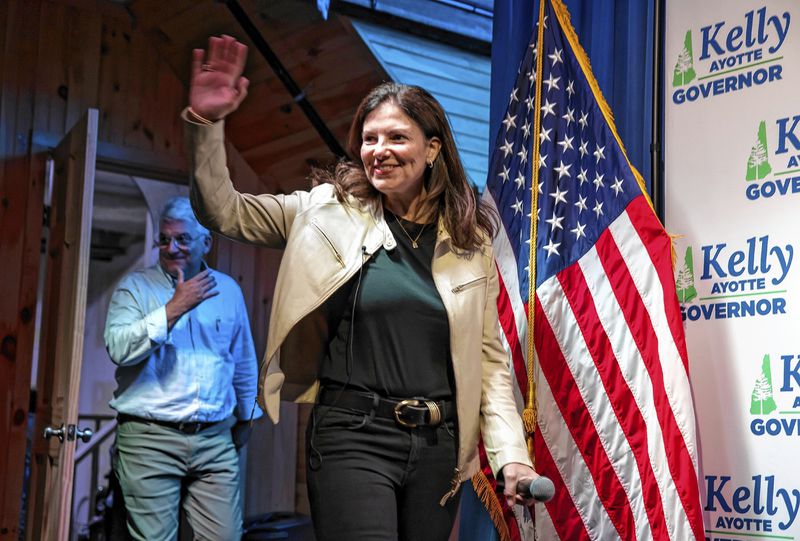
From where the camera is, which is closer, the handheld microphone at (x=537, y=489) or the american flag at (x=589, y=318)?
the handheld microphone at (x=537, y=489)

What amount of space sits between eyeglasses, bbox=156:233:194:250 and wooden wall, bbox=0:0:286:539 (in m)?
1.45

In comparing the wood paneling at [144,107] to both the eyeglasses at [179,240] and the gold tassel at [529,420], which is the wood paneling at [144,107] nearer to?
the eyeglasses at [179,240]

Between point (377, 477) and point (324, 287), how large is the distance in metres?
0.40

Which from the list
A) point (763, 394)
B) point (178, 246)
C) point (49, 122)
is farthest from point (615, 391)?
point (49, 122)

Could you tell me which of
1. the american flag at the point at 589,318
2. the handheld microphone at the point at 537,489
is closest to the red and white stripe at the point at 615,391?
the american flag at the point at 589,318

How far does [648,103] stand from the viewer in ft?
11.0

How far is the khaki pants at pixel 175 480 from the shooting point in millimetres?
3545

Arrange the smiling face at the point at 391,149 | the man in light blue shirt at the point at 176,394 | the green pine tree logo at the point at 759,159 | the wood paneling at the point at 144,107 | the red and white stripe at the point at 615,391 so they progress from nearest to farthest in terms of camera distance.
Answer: the smiling face at the point at 391,149 < the red and white stripe at the point at 615,391 < the green pine tree logo at the point at 759,159 < the man in light blue shirt at the point at 176,394 < the wood paneling at the point at 144,107

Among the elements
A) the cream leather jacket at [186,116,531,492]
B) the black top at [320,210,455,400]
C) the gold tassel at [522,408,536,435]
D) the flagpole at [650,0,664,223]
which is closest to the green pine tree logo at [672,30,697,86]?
the flagpole at [650,0,664,223]

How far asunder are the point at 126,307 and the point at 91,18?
2.34 metres

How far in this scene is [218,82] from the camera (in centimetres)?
181

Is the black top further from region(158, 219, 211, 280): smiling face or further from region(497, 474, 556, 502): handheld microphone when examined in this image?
region(158, 219, 211, 280): smiling face

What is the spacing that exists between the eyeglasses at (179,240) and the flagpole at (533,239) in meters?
1.60

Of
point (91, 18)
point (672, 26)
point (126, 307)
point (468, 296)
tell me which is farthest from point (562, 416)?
point (91, 18)
